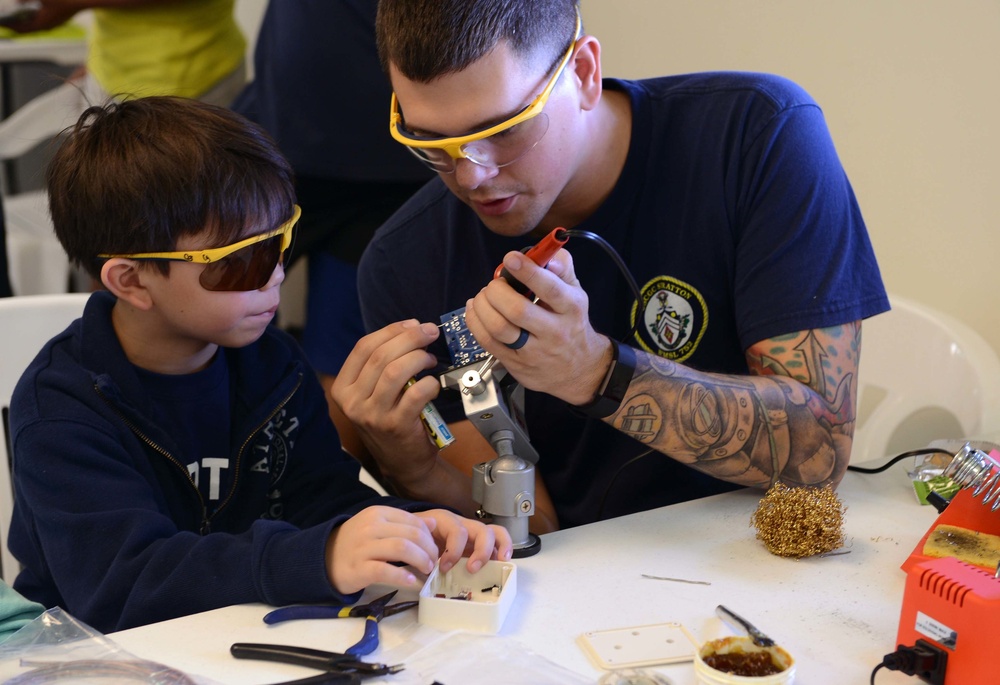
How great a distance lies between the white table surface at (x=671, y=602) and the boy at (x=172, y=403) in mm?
86

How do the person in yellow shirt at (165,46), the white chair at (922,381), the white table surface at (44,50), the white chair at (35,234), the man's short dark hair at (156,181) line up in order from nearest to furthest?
1. the man's short dark hair at (156,181)
2. the white chair at (922,381)
3. the person in yellow shirt at (165,46)
4. the white chair at (35,234)
5. the white table surface at (44,50)

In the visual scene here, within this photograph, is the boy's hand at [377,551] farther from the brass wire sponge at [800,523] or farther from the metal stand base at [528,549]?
the brass wire sponge at [800,523]

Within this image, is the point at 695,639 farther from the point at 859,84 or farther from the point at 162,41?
the point at 162,41

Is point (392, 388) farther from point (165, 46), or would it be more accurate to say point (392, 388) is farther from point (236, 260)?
point (165, 46)

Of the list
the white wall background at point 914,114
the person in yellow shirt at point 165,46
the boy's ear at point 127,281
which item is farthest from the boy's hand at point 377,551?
the person in yellow shirt at point 165,46

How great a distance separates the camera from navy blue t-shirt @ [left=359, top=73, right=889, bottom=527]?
4.65 feet

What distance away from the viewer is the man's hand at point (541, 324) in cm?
118

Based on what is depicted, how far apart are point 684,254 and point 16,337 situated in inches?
44.6

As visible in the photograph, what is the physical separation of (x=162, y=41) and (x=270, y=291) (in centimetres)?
185

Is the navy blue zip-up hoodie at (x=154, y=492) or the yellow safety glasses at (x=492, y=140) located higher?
the yellow safety glasses at (x=492, y=140)

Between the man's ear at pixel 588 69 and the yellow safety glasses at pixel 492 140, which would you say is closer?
the yellow safety glasses at pixel 492 140

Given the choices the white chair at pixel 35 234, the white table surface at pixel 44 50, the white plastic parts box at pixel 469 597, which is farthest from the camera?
the white table surface at pixel 44 50

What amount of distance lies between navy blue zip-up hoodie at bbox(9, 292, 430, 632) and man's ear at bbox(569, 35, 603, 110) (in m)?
0.60

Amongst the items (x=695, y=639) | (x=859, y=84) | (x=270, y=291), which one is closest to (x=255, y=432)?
(x=270, y=291)
